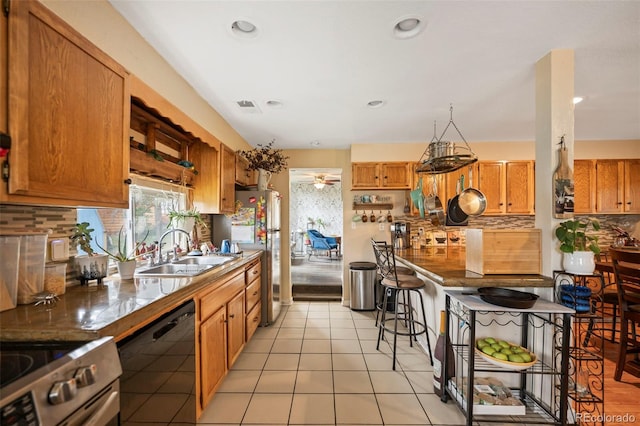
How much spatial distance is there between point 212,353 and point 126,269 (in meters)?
0.79

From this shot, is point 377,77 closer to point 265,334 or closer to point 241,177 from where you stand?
point 241,177

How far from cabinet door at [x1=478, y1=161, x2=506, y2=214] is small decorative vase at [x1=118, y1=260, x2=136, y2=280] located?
412 centimetres

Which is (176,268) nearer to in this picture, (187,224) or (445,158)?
(187,224)

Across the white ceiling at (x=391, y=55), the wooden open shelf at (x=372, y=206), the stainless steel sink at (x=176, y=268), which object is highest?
the white ceiling at (x=391, y=55)

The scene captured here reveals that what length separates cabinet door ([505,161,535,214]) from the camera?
3.82 metres

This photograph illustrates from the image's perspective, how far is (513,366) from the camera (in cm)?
162

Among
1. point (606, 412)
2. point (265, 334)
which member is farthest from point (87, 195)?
point (606, 412)

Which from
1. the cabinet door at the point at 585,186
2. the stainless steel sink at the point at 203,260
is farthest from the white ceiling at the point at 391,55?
the stainless steel sink at the point at 203,260

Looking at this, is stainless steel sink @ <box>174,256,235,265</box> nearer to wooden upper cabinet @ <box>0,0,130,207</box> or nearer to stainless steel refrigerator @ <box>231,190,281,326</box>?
stainless steel refrigerator @ <box>231,190,281,326</box>

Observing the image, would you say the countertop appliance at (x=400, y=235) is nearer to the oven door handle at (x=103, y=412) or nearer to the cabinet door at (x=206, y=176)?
the cabinet door at (x=206, y=176)

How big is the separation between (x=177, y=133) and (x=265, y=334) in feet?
7.53

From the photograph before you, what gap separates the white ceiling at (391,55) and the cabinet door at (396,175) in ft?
3.13

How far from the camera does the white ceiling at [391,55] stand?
4.89ft

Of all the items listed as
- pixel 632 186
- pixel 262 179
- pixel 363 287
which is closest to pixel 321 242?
pixel 363 287
